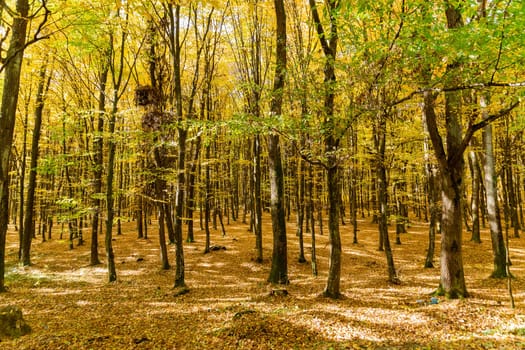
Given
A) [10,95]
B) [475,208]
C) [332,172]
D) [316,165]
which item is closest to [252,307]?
[332,172]

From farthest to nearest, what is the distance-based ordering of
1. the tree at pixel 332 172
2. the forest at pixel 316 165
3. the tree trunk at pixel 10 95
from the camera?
the tree at pixel 332 172, the tree trunk at pixel 10 95, the forest at pixel 316 165

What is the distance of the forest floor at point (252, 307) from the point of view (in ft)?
19.8

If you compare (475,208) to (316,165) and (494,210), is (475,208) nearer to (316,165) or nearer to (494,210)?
(494,210)

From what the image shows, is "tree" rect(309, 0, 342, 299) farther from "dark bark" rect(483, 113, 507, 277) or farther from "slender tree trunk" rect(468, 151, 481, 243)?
"slender tree trunk" rect(468, 151, 481, 243)

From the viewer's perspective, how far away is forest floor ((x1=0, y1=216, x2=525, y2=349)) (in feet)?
19.8

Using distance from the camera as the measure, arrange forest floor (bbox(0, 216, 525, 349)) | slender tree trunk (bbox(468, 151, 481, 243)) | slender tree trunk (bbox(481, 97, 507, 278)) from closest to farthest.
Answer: forest floor (bbox(0, 216, 525, 349)) < slender tree trunk (bbox(481, 97, 507, 278)) < slender tree trunk (bbox(468, 151, 481, 243))

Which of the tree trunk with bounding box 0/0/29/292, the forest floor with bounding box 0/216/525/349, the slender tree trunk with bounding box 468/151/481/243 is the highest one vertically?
the tree trunk with bounding box 0/0/29/292

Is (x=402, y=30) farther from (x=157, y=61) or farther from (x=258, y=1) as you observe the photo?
(x=157, y=61)

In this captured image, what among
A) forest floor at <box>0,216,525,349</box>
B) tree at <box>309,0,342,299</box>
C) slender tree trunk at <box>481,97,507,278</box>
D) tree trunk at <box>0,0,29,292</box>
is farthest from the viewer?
slender tree trunk at <box>481,97,507,278</box>

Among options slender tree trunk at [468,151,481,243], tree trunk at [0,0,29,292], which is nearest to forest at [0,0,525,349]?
tree trunk at [0,0,29,292]

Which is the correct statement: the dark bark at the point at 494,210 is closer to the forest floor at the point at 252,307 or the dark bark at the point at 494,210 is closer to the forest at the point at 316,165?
the forest at the point at 316,165

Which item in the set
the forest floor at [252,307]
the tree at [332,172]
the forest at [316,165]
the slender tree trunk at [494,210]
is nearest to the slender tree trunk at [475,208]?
the forest at [316,165]

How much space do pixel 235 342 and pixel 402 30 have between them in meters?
7.47

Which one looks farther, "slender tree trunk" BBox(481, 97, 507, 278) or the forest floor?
"slender tree trunk" BBox(481, 97, 507, 278)
